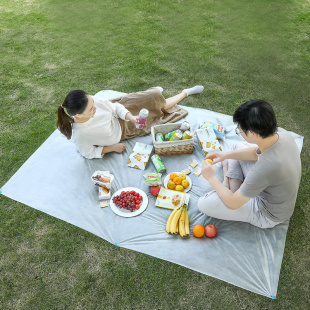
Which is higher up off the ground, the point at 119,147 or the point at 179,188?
the point at 119,147

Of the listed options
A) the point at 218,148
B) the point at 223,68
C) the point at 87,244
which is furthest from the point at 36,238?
the point at 223,68

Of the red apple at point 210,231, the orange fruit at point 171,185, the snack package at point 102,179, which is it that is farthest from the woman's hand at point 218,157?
the snack package at point 102,179

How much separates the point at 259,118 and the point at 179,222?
3.93 ft

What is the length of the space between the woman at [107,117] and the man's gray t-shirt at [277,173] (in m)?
1.56

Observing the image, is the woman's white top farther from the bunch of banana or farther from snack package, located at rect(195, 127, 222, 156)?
the bunch of banana

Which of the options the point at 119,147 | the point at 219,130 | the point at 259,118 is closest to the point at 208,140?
the point at 219,130

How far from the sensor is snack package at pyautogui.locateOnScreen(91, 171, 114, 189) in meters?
2.92

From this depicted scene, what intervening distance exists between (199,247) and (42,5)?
648cm

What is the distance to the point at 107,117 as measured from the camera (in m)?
3.16

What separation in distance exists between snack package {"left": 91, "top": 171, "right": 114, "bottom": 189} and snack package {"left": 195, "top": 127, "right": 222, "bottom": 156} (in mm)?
1079

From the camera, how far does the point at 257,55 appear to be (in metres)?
4.87

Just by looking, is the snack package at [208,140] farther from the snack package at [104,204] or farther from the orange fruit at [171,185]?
the snack package at [104,204]

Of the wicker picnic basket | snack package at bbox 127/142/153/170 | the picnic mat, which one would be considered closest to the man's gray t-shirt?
the picnic mat

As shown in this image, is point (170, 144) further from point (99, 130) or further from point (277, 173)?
point (277, 173)
